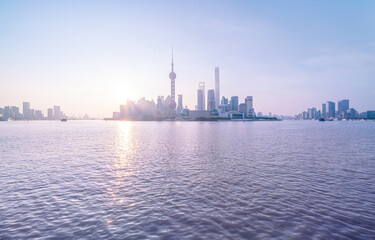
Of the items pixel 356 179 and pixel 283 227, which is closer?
pixel 283 227

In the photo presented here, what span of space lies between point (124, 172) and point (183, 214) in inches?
656

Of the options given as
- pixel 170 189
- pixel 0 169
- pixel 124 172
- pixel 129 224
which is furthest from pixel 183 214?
pixel 0 169

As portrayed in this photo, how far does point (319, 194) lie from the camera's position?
20.1 metres

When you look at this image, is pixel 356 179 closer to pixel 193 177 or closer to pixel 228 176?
pixel 228 176

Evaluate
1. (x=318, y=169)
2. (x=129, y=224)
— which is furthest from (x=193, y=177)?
(x=318, y=169)

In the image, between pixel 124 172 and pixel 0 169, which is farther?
pixel 0 169

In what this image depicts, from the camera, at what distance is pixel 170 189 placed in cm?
2194

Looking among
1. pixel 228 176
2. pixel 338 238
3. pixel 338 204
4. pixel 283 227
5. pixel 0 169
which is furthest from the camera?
pixel 0 169

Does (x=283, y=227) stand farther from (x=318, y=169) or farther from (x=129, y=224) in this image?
(x=318, y=169)

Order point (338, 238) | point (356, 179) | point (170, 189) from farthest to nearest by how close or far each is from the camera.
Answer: point (356, 179)
point (170, 189)
point (338, 238)

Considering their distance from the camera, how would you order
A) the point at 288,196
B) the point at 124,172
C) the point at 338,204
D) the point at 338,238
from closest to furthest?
the point at 338,238 < the point at 338,204 < the point at 288,196 < the point at 124,172

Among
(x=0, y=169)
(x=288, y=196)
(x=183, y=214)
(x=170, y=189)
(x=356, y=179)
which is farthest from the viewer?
(x=0, y=169)

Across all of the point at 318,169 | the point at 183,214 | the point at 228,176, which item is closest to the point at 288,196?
the point at 228,176

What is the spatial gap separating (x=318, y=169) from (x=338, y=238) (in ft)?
67.5
